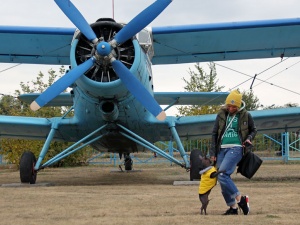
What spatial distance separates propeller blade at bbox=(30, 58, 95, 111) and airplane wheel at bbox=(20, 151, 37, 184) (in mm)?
2191

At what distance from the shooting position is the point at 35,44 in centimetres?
1217

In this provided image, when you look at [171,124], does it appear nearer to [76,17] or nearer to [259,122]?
[259,122]

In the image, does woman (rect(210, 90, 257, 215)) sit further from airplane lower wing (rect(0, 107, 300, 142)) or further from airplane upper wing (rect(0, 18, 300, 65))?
airplane lower wing (rect(0, 107, 300, 142))

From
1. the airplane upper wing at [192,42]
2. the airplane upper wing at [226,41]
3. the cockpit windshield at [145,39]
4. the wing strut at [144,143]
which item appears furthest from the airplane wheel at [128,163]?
the cockpit windshield at [145,39]

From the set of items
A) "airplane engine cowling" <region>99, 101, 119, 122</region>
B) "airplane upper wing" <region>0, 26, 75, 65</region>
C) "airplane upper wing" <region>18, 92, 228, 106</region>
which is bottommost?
"airplane engine cowling" <region>99, 101, 119, 122</region>

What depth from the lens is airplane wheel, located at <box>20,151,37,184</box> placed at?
1111 cm

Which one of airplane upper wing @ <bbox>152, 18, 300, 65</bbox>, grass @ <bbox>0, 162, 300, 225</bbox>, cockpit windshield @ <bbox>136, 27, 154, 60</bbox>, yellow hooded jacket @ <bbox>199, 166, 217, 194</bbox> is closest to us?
grass @ <bbox>0, 162, 300, 225</bbox>

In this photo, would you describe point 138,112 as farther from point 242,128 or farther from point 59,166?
point 59,166

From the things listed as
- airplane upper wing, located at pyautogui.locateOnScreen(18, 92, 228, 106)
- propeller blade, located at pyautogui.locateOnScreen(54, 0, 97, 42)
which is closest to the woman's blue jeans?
propeller blade, located at pyautogui.locateOnScreen(54, 0, 97, 42)

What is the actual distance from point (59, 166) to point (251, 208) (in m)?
19.5

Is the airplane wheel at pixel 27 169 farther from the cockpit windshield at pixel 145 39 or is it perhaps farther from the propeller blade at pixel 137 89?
the cockpit windshield at pixel 145 39

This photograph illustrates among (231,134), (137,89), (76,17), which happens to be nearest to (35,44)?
(76,17)

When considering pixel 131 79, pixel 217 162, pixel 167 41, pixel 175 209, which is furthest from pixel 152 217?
pixel 167 41

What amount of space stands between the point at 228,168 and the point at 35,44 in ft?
23.7
